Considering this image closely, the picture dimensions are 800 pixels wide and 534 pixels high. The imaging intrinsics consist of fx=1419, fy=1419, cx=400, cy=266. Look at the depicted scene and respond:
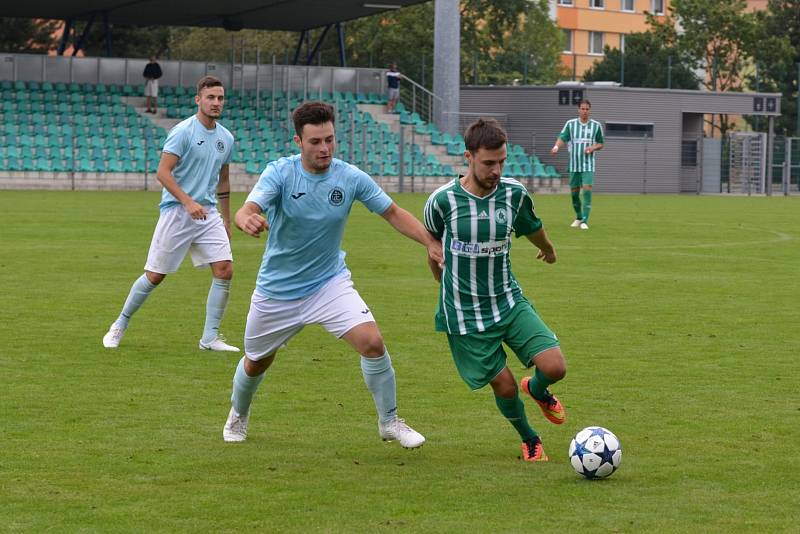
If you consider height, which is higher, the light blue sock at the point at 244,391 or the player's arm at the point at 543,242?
the player's arm at the point at 543,242

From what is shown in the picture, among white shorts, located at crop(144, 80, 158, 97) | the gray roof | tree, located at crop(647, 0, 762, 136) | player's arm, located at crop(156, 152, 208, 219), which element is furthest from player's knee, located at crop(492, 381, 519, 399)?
tree, located at crop(647, 0, 762, 136)

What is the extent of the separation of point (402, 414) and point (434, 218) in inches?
60.1

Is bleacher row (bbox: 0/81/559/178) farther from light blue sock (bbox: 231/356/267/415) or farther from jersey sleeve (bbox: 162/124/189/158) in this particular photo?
light blue sock (bbox: 231/356/267/415)

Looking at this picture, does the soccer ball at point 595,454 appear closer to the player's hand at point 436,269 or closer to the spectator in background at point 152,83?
the player's hand at point 436,269

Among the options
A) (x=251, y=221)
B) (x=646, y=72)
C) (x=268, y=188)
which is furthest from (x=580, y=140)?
(x=646, y=72)

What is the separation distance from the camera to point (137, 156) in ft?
128

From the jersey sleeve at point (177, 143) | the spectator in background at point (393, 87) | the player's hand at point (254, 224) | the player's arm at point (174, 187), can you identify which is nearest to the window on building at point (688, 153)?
the spectator in background at point (393, 87)

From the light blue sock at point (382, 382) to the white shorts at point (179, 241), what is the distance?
3575mm

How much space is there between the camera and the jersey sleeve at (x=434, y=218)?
6.78 m

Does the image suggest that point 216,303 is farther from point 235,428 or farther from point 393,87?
point 393,87

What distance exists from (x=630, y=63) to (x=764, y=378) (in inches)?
1909

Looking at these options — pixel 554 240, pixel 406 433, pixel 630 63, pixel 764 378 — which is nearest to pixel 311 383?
pixel 406 433

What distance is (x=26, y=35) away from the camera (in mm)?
58344

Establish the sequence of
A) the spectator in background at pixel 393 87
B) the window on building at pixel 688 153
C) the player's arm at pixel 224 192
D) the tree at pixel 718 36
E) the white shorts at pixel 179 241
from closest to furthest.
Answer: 1. the white shorts at pixel 179 241
2. the player's arm at pixel 224 192
3. the spectator in background at pixel 393 87
4. the window on building at pixel 688 153
5. the tree at pixel 718 36
